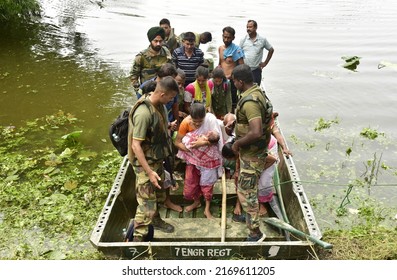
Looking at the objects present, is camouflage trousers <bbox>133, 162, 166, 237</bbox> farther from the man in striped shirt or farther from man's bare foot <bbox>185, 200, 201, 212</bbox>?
the man in striped shirt

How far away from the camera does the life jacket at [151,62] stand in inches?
244

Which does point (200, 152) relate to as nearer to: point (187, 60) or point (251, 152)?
point (251, 152)

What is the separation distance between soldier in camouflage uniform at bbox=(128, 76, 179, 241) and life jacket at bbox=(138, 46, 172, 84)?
2254 millimetres

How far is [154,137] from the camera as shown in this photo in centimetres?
405

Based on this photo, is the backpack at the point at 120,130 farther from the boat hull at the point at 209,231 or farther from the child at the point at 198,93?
the child at the point at 198,93

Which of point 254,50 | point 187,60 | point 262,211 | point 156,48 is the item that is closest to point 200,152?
point 262,211

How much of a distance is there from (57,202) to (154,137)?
278 centimetres

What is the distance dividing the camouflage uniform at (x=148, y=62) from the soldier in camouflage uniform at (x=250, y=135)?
252cm

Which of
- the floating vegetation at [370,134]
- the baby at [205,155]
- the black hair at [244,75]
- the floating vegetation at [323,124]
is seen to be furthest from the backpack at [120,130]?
the floating vegetation at [370,134]

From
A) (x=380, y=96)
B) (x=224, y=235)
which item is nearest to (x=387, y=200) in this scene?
(x=224, y=235)

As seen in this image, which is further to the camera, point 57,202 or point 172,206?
point 57,202

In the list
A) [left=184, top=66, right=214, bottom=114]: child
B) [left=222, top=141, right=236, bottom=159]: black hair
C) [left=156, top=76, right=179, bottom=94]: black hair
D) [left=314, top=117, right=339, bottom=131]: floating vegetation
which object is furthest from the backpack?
[left=314, top=117, right=339, bottom=131]: floating vegetation

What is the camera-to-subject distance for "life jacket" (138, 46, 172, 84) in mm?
6203
